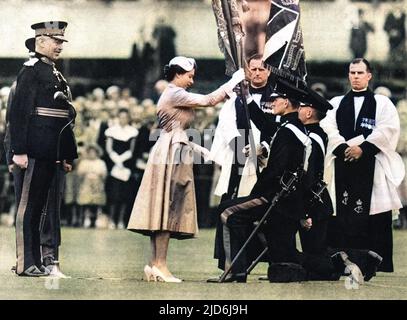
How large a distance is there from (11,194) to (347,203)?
26.7ft

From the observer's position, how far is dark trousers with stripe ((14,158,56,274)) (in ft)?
47.1

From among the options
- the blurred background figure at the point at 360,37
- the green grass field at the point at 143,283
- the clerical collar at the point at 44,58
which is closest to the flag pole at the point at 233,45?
the green grass field at the point at 143,283

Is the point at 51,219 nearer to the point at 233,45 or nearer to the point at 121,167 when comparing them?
the point at 233,45

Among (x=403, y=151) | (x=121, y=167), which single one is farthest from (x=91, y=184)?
(x=403, y=151)

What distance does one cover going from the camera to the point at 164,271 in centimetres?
1409

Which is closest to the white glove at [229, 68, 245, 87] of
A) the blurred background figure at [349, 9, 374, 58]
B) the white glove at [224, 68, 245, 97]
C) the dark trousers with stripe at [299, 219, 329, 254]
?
the white glove at [224, 68, 245, 97]

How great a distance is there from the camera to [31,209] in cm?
1448

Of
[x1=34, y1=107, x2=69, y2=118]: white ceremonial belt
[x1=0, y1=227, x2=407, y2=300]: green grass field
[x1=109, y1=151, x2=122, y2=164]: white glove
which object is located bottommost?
[x1=0, y1=227, x2=407, y2=300]: green grass field

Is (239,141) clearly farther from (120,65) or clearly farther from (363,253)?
(120,65)

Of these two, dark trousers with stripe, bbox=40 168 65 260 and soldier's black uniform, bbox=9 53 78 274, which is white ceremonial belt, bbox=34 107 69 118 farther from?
dark trousers with stripe, bbox=40 168 65 260

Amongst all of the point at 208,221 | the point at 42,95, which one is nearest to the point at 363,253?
the point at 42,95

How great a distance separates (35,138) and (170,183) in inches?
46.2

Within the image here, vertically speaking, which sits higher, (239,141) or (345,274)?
(239,141)

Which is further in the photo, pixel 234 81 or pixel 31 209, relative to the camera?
pixel 31 209
